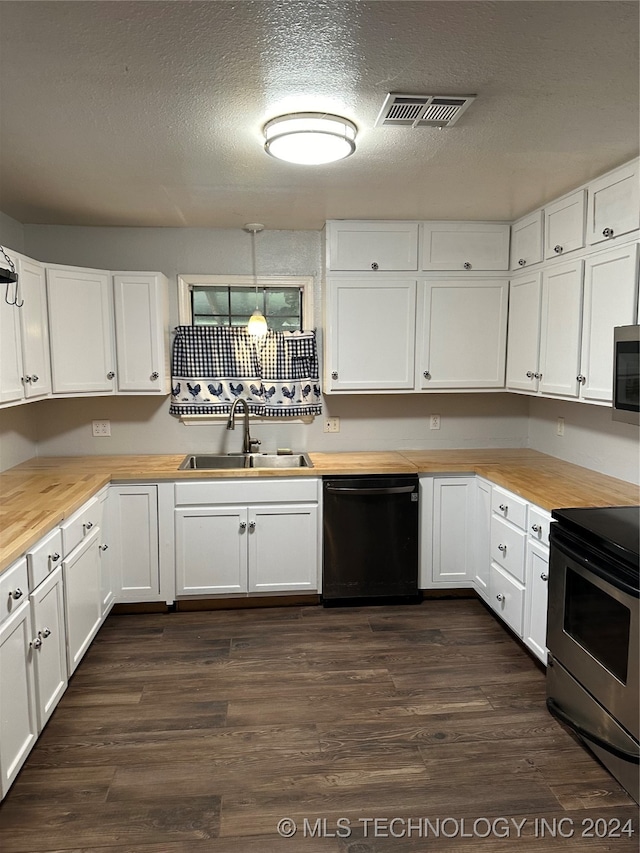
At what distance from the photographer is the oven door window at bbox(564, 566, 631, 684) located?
6.24ft

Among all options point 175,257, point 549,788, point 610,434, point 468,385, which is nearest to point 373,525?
point 468,385

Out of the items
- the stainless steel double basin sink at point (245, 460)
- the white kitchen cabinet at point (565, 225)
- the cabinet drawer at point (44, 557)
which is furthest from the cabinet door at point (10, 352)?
the white kitchen cabinet at point (565, 225)

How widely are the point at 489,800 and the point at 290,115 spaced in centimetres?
246

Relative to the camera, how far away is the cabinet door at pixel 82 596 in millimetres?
2508

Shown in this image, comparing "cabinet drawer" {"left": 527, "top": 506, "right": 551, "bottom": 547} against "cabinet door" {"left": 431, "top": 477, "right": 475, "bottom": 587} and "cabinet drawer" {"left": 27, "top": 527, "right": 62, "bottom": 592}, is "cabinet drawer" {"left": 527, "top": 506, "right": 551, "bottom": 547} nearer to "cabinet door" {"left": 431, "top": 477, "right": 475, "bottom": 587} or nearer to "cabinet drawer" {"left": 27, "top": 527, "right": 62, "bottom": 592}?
"cabinet door" {"left": 431, "top": 477, "right": 475, "bottom": 587}

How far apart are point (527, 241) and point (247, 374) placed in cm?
195

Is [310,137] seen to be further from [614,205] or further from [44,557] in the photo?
[44,557]

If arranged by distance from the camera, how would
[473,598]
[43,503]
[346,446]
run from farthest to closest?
[346,446] → [473,598] → [43,503]

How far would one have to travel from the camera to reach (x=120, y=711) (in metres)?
2.41

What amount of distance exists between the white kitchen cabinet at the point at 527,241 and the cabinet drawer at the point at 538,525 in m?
Answer: 1.50

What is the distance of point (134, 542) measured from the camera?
130 inches

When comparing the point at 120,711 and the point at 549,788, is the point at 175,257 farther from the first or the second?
the point at 549,788

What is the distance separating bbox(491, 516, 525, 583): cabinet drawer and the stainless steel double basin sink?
49.9 inches

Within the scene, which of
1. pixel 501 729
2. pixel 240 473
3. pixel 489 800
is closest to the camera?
pixel 489 800
